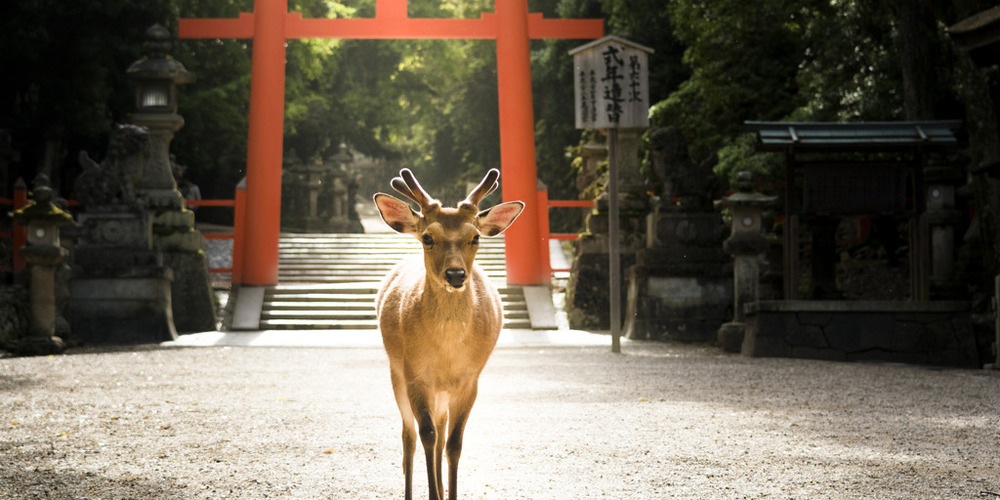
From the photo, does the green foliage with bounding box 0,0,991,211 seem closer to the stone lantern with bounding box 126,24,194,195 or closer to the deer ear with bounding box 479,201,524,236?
the stone lantern with bounding box 126,24,194,195

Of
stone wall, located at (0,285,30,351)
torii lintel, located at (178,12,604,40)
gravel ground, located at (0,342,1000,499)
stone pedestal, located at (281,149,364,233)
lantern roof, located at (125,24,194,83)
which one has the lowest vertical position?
gravel ground, located at (0,342,1000,499)

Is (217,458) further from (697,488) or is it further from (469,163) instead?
(469,163)

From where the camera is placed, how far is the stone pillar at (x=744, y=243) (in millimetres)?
12336

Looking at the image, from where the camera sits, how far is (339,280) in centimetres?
2005

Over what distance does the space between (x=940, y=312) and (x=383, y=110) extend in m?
29.3

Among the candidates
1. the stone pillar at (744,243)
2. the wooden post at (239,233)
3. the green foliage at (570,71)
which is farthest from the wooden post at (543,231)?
the stone pillar at (744,243)

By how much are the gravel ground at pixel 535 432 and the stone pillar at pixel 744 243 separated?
5.29 feet

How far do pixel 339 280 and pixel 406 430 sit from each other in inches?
624

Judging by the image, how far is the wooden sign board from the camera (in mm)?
13195

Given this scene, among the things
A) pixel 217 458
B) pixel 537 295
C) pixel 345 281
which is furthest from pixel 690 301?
pixel 217 458

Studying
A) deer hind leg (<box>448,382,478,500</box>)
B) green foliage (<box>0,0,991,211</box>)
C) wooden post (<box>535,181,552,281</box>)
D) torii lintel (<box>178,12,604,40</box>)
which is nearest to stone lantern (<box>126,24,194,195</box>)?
torii lintel (<box>178,12,604,40</box>)

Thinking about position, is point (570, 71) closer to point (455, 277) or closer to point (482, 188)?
point (482, 188)

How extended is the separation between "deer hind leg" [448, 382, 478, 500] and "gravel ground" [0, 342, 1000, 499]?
56 cm

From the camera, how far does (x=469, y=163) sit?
37.2 m
